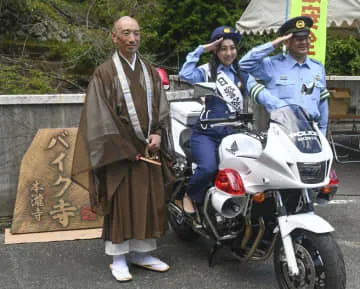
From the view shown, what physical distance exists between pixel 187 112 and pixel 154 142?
2.08ft

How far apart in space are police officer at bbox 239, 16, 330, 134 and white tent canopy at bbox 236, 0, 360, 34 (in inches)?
132

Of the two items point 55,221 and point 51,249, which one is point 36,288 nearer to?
point 51,249

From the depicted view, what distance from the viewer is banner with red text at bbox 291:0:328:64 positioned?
6078 mm

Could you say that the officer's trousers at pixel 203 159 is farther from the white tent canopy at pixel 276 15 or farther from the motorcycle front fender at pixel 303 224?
the white tent canopy at pixel 276 15

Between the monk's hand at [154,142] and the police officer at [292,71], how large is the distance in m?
0.86

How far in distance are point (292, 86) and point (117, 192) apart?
5.48 feet

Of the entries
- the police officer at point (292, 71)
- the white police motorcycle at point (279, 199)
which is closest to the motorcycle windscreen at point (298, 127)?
the white police motorcycle at point (279, 199)

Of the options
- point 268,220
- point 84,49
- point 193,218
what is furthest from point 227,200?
point 84,49

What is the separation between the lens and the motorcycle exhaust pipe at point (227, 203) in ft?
12.1

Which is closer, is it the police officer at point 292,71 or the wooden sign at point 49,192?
the police officer at point 292,71

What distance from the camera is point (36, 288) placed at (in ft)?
12.8

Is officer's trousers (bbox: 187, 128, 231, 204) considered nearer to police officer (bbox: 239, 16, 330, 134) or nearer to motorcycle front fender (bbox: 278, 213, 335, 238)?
police officer (bbox: 239, 16, 330, 134)

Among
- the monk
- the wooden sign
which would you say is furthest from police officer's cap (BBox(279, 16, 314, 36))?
the wooden sign

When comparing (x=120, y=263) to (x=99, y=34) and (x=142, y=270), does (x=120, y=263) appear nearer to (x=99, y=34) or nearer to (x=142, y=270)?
(x=142, y=270)
